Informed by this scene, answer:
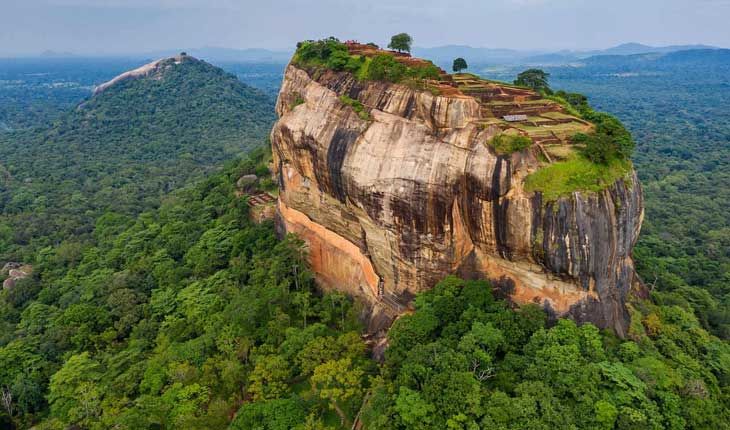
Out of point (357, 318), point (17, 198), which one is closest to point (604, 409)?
point (357, 318)

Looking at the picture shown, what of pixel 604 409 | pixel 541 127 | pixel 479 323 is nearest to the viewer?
pixel 604 409

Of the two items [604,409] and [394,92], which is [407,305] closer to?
Result: [604,409]

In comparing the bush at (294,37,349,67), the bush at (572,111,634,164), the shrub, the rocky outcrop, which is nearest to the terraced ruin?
the shrub

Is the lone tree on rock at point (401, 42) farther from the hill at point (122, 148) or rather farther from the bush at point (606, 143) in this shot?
the hill at point (122, 148)

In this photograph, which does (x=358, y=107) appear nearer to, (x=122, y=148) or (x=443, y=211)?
(x=443, y=211)

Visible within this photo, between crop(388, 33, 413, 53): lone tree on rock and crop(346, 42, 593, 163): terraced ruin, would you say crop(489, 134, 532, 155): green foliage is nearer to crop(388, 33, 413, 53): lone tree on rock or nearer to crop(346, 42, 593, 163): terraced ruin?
crop(346, 42, 593, 163): terraced ruin

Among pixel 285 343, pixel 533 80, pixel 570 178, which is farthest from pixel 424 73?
pixel 285 343
